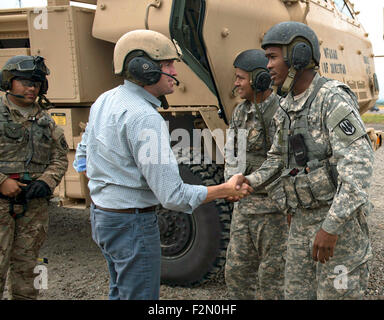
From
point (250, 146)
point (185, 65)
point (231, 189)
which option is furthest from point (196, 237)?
point (231, 189)

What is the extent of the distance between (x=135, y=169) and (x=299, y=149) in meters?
0.84

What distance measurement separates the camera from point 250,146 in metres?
3.08

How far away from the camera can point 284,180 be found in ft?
8.18

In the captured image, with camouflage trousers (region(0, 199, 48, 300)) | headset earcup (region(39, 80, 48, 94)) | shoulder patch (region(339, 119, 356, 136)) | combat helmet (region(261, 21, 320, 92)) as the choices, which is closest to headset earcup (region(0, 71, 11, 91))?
headset earcup (region(39, 80, 48, 94))

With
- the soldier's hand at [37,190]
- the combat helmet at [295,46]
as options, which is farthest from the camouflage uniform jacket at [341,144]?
the soldier's hand at [37,190]

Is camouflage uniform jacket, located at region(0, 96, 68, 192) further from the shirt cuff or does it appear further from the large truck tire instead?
the large truck tire

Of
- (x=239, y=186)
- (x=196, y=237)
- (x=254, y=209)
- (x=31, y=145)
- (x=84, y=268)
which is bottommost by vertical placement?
(x=84, y=268)

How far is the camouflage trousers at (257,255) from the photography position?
3.02m

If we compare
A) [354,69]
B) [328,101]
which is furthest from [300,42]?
[354,69]

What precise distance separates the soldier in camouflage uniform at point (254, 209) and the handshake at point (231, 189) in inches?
14.6

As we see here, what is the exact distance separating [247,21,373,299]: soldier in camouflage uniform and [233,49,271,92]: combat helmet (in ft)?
1.59

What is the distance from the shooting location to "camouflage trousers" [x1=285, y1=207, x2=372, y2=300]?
87.8 inches

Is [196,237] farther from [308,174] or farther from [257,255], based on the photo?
[308,174]

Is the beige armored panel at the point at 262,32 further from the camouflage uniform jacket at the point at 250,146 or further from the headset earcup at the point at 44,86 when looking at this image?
the headset earcup at the point at 44,86
